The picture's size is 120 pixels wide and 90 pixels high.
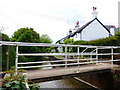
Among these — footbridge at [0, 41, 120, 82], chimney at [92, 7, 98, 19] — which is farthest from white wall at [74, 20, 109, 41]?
footbridge at [0, 41, 120, 82]

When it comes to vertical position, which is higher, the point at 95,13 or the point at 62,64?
the point at 95,13

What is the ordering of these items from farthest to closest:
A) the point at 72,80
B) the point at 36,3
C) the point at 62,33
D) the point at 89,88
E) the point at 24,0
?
the point at 62,33
the point at 36,3
the point at 24,0
the point at 72,80
the point at 89,88

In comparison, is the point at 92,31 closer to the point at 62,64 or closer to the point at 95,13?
the point at 95,13

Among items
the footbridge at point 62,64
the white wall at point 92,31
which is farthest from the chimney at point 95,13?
the footbridge at point 62,64

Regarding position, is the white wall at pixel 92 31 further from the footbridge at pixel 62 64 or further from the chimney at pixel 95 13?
the footbridge at pixel 62 64

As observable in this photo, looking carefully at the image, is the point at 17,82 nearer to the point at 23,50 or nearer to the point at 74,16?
the point at 23,50

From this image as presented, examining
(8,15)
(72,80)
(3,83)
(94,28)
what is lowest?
A: (72,80)

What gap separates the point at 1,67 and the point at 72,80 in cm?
430

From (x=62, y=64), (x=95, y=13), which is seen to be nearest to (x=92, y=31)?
(x=95, y=13)

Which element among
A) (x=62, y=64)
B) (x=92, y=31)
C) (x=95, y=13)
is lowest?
(x=62, y=64)

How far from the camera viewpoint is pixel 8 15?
13383 mm

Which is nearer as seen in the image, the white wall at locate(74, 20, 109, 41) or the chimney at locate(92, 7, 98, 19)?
the chimney at locate(92, 7, 98, 19)

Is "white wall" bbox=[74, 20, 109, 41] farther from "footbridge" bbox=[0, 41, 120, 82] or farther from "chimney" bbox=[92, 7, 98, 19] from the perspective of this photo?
"footbridge" bbox=[0, 41, 120, 82]

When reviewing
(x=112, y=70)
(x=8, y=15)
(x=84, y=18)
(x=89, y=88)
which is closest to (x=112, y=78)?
(x=112, y=70)
